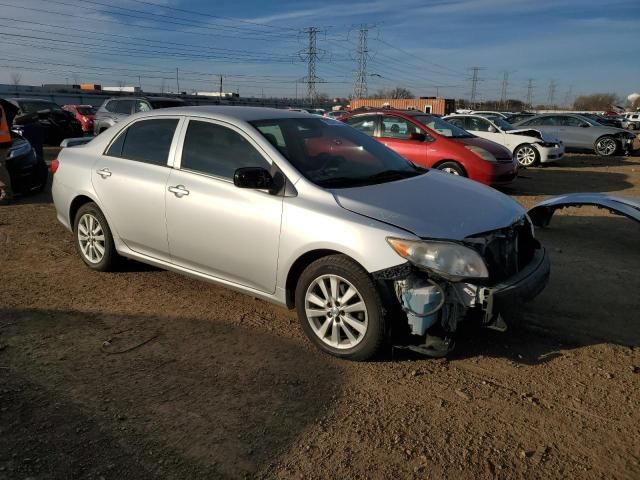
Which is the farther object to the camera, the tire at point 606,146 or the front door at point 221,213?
the tire at point 606,146

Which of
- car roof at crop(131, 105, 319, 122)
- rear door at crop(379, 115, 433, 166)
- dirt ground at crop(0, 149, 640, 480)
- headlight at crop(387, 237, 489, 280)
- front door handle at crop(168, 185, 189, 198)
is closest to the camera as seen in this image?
dirt ground at crop(0, 149, 640, 480)

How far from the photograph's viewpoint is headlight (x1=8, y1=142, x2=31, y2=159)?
8.60 meters

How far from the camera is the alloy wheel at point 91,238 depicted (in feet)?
16.7

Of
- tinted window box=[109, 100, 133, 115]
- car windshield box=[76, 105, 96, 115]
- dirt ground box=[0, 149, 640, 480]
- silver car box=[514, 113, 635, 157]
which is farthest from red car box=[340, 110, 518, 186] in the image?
car windshield box=[76, 105, 96, 115]

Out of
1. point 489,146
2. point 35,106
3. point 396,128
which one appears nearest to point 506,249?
point 396,128

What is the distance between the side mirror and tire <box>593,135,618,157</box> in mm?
18647

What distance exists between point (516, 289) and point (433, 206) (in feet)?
2.53

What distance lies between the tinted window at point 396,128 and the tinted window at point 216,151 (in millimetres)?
6392

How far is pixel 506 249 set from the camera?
12.0 feet

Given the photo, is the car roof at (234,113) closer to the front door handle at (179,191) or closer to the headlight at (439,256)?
the front door handle at (179,191)

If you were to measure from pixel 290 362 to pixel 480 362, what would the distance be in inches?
50.3

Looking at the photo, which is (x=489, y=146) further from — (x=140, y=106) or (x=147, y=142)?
(x=140, y=106)

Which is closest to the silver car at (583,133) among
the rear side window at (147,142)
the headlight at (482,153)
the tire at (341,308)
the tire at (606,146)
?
the tire at (606,146)

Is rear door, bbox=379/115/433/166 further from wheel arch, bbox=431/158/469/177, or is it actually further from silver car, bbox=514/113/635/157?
silver car, bbox=514/113/635/157
